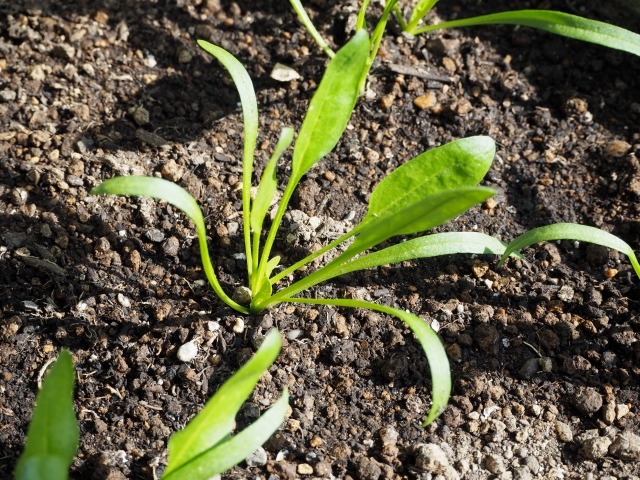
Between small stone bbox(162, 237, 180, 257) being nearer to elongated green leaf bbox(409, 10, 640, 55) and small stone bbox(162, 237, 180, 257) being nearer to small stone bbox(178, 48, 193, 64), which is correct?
small stone bbox(178, 48, 193, 64)

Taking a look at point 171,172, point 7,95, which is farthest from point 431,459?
point 7,95

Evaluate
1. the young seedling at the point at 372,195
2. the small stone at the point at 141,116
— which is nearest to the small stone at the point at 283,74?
the small stone at the point at 141,116

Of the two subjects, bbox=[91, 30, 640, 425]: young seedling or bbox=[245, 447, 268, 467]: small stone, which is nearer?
bbox=[91, 30, 640, 425]: young seedling

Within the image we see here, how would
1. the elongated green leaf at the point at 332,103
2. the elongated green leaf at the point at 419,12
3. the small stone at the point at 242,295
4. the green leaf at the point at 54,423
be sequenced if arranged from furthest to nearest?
the elongated green leaf at the point at 419,12
the small stone at the point at 242,295
the elongated green leaf at the point at 332,103
the green leaf at the point at 54,423

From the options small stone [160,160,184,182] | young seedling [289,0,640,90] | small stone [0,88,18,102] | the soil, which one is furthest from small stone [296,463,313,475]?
small stone [0,88,18,102]

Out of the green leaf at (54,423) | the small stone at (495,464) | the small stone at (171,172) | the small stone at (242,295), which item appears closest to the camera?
the green leaf at (54,423)

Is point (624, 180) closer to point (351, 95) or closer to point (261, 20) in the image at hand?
point (351, 95)

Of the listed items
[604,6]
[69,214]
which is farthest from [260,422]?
[604,6]

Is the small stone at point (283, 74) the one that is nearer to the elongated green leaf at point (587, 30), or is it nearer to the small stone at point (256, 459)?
the elongated green leaf at point (587, 30)

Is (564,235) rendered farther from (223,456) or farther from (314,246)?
(223,456)
